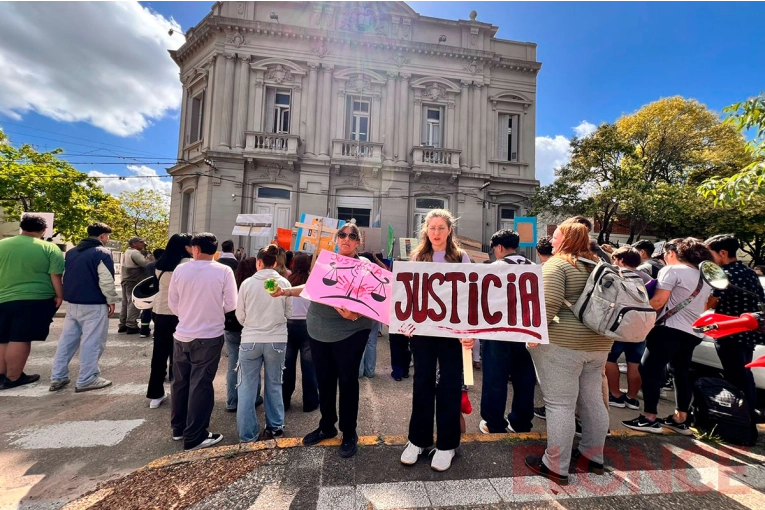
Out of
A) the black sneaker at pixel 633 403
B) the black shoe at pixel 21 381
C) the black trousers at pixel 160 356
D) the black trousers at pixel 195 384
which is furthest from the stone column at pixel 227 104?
the black sneaker at pixel 633 403

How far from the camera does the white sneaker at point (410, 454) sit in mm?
2580

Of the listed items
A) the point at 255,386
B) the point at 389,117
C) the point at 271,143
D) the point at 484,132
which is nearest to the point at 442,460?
the point at 255,386

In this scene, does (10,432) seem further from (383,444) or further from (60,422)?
(383,444)

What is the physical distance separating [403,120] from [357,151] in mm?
2616

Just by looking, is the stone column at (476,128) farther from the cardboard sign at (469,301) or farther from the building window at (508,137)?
the cardboard sign at (469,301)

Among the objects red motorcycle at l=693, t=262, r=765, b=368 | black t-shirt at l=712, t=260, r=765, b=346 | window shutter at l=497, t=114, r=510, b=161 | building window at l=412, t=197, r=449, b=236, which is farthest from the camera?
window shutter at l=497, t=114, r=510, b=161

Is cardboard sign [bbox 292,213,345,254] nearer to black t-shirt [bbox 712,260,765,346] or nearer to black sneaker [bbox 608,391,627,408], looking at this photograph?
black sneaker [bbox 608,391,627,408]

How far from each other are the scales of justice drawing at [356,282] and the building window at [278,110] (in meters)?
13.4

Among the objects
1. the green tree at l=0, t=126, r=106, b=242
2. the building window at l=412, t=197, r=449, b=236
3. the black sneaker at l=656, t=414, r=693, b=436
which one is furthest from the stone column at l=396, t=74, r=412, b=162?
the green tree at l=0, t=126, r=106, b=242

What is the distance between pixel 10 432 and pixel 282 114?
1398 centimetres

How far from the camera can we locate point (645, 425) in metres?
3.32

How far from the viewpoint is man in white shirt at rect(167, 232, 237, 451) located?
9.95ft

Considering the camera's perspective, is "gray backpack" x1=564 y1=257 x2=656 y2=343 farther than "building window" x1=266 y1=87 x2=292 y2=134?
No

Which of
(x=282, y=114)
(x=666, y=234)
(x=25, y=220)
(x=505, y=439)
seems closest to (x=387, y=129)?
(x=282, y=114)
